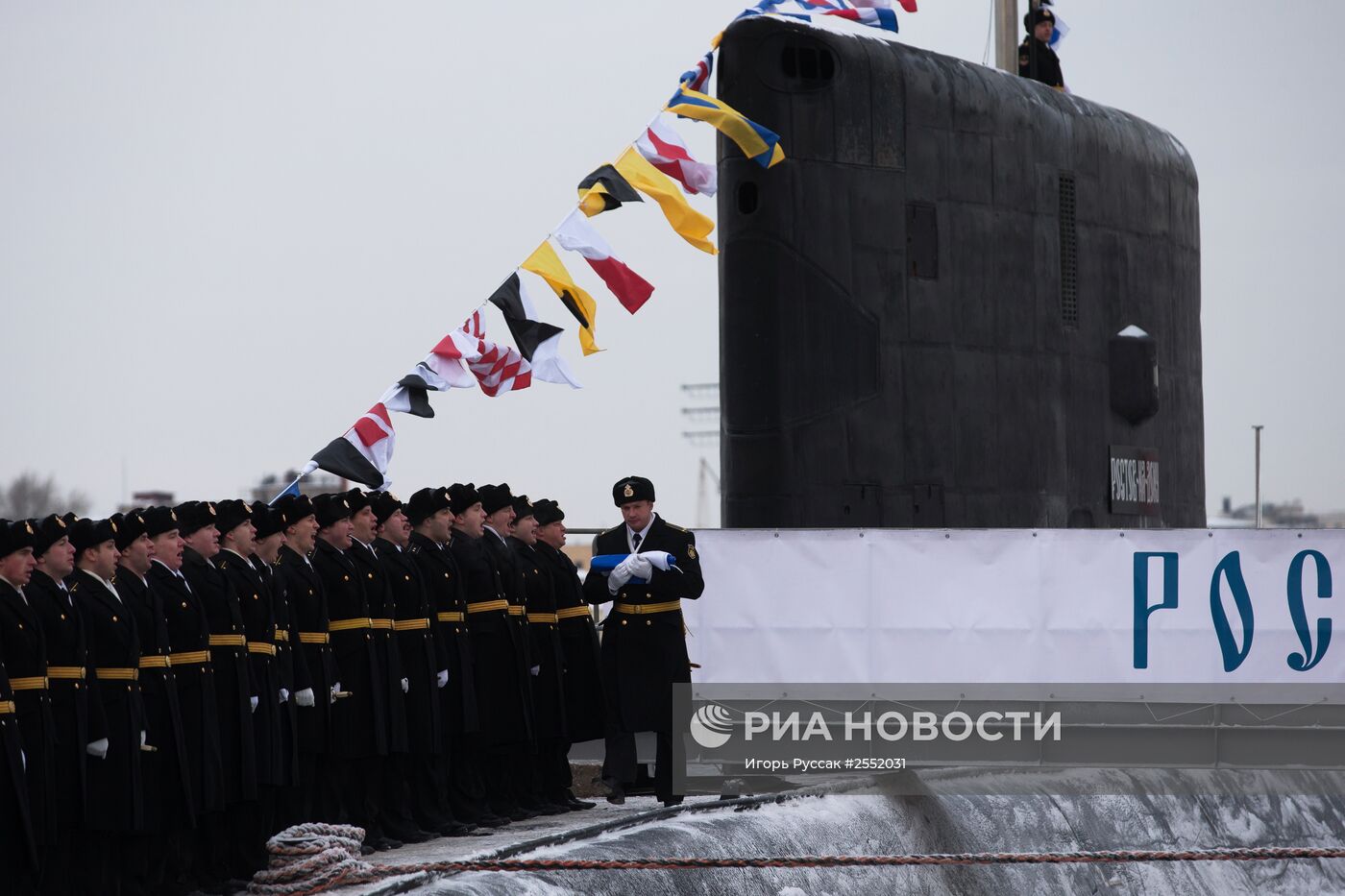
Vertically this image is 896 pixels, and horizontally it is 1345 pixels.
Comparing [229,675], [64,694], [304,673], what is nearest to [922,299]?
[304,673]

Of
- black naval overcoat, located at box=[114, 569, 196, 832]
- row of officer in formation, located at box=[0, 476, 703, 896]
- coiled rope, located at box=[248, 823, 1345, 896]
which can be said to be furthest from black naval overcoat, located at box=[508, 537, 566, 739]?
black naval overcoat, located at box=[114, 569, 196, 832]

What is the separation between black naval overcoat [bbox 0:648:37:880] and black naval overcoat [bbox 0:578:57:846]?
105 millimetres

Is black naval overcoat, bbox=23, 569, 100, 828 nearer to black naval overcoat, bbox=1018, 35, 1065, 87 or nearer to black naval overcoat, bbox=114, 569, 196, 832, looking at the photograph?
black naval overcoat, bbox=114, 569, 196, 832

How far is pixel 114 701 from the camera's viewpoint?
8305 mm

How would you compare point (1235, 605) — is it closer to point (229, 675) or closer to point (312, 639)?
point (312, 639)

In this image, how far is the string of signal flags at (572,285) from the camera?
11.5 meters

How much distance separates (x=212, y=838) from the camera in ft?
29.6

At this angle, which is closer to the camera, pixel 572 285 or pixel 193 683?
pixel 193 683

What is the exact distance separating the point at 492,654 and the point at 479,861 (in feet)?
11.6

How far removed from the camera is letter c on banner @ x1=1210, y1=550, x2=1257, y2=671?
1155 centimetres

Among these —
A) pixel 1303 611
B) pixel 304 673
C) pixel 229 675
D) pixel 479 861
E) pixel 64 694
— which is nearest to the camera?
pixel 479 861

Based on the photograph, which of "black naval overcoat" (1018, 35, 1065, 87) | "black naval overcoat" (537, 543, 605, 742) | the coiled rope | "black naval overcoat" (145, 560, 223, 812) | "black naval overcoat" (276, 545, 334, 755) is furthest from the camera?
"black naval overcoat" (1018, 35, 1065, 87)

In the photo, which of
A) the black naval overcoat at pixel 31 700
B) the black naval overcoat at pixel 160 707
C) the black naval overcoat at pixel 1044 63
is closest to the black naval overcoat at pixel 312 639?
the black naval overcoat at pixel 160 707

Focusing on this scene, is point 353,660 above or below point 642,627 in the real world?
below
